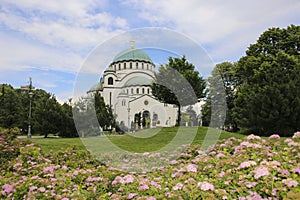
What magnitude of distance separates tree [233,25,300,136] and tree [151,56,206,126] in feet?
12.0

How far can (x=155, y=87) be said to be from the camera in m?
23.0

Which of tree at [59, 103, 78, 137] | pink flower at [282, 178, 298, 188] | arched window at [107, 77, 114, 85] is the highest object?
arched window at [107, 77, 114, 85]

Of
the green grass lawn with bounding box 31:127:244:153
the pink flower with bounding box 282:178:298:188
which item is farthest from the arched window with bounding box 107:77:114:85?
the pink flower with bounding box 282:178:298:188

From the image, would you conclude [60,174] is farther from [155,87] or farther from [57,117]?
[57,117]

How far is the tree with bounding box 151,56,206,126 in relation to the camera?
17.8 m

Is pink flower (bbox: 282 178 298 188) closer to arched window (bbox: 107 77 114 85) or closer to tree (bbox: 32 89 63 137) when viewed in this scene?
tree (bbox: 32 89 63 137)

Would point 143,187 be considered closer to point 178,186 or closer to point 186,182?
point 178,186

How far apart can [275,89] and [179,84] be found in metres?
5.97

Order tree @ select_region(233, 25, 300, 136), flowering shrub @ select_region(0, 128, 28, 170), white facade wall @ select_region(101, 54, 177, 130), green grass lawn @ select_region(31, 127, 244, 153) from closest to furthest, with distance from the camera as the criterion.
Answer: flowering shrub @ select_region(0, 128, 28, 170) → green grass lawn @ select_region(31, 127, 244, 153) → tree @ select_region(233, 25, 300, 136) → white facade wall @ select_region(101, 54, 177, 130)

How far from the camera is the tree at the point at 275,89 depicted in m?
16.6

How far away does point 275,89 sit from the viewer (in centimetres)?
1697

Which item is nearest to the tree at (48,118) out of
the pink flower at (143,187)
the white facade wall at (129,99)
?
the white facade wall at (129,99)

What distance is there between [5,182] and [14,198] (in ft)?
2.33

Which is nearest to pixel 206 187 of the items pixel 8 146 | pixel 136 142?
pixel 8 146
